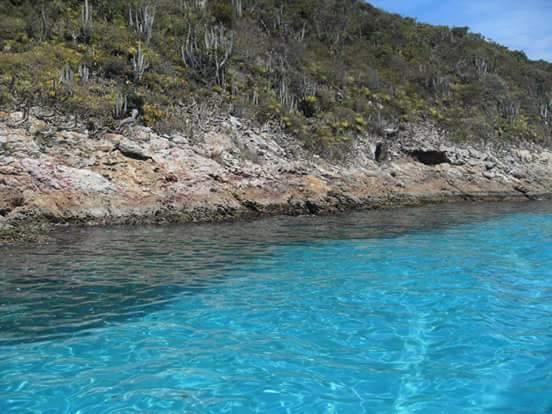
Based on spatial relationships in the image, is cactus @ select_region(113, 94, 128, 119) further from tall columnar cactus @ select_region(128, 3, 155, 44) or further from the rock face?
tall columnar cactus @ select_region(128, 3, 155, 44)

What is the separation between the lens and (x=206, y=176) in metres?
19.2

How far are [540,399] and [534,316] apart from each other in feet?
9.22

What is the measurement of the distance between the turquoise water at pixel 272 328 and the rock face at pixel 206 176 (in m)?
2.98

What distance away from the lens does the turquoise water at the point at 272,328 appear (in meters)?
5.41

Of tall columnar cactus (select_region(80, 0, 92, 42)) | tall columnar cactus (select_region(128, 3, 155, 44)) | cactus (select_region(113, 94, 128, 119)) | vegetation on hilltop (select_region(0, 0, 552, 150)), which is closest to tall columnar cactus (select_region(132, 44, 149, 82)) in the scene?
vegetation on hilltop (select_region(0, 0, 552, 150))

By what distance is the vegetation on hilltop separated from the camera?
21.0m

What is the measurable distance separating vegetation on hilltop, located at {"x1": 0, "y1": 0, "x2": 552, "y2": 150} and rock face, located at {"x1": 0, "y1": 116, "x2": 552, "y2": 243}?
127 centimetres

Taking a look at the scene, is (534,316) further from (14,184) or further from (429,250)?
(14,184)

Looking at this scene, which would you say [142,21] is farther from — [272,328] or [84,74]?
[272,328]

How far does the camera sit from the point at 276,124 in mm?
24625

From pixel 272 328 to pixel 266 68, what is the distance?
2357cm

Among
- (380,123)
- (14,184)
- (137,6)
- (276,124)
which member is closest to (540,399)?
(14,184)

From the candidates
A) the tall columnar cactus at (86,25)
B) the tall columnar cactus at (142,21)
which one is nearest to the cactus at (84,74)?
the tall columnar cactus at (86,25)

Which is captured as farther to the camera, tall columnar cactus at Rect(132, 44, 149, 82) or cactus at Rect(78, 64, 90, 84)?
tall columnar cactus at Rect(132, 44, 149, 82)
